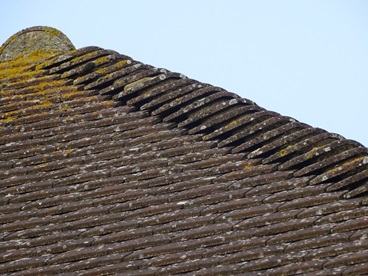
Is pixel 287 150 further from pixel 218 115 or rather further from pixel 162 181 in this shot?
pixel 162 181

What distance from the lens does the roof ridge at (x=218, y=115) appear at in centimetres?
734

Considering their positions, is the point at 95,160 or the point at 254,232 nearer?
the point at 254,232

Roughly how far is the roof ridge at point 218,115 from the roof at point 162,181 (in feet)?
0.04

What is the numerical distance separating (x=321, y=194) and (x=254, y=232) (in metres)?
0.60

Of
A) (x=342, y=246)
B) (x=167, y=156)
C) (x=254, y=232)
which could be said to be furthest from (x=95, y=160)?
(x=342, y=246)

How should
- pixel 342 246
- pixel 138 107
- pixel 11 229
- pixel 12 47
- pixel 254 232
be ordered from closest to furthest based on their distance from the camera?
pixel 342 246 < pixel 254 232 < pixel 11 229 < pixel 138 107 < pixel 12 47

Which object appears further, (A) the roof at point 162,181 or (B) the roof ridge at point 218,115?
(B) the roof ridge at point 218,115

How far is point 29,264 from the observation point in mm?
6980

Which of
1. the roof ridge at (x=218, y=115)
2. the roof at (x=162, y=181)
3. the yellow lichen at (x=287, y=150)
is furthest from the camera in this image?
the yellow lichen at (x=287, y=150)

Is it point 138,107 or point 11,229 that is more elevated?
point 138,107

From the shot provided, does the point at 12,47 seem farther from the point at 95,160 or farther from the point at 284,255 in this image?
the point at 284,255

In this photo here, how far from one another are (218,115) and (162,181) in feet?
3.03

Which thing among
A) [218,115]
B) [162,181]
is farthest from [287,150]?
[162,181]

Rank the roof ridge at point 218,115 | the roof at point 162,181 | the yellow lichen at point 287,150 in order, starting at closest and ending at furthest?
the roof at point 162,181 < the roof ridge at point 218,115 < the yellow lichen at point 287,150
